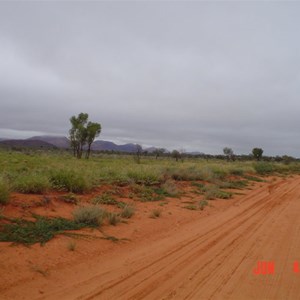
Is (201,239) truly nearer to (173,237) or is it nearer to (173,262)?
(173,237)

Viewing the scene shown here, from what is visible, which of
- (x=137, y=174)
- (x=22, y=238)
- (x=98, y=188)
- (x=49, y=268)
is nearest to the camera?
(x=49, y=268)

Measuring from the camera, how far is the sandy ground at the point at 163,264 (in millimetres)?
5992

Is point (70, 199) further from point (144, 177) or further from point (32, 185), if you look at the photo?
point (144, 177)

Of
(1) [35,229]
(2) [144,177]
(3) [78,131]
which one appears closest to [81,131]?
(3) [78,131]

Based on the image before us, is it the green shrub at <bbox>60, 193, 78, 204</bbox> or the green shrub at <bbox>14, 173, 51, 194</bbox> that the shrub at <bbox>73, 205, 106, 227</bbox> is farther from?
the green shrub at <bbox>14, 173, 51, 194</bbox>

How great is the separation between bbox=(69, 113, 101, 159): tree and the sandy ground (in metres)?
47.2

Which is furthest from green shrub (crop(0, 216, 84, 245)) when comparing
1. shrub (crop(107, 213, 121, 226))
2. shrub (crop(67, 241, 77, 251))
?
shrub (crop(107, 213, 121, 226))

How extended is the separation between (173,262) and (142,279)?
3.91 feet

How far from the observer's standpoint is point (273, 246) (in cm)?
884

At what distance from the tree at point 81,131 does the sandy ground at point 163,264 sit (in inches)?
1856

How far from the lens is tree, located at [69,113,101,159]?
57750mm

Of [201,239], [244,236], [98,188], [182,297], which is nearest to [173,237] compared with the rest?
[201,239]

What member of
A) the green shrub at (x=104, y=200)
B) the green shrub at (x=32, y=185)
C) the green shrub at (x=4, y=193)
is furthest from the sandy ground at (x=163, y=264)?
the green shrub at (x=32, y=185)

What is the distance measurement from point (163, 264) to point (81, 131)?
169 feet
